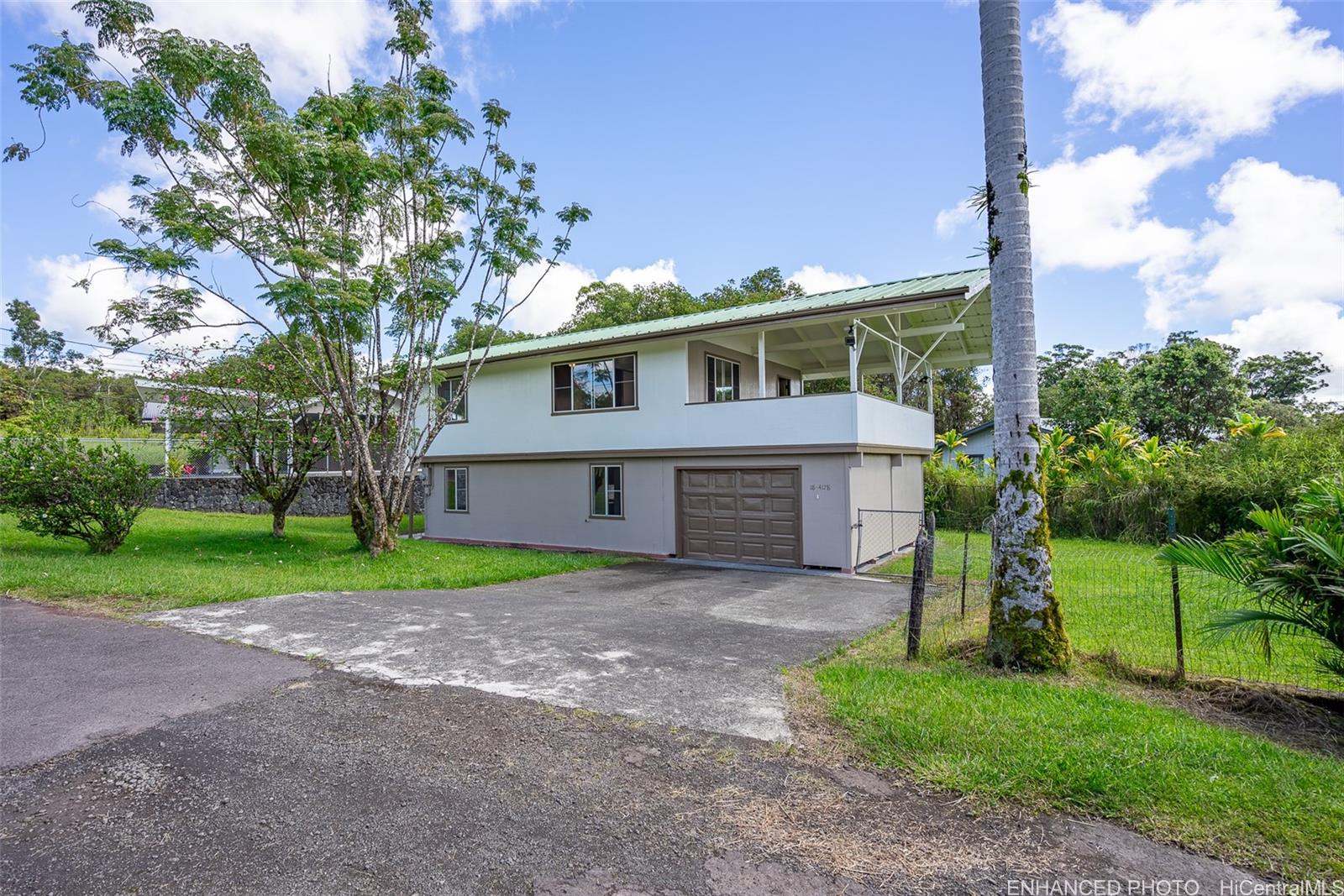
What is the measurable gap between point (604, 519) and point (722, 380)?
14.3 feet

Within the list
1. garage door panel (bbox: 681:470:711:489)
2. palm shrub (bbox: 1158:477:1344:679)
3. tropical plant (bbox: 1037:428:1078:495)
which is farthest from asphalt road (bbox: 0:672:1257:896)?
tropical plant (bbox: 1037:428:1078:495)

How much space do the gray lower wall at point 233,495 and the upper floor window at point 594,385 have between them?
477 inches

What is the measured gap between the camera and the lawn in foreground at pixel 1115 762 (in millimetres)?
2943

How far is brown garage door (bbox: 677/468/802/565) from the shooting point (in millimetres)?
12758

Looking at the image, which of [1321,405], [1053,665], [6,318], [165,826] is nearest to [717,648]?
[1053,665]

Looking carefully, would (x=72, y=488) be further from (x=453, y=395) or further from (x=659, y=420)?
(x=659, y=420)

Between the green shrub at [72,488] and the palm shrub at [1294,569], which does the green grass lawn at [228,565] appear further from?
the palm shrub at [1294,569]

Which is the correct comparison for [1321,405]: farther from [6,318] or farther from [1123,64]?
[6,318]

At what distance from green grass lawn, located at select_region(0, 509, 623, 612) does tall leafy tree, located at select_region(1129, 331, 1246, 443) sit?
85.0ft

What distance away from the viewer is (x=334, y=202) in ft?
41.3

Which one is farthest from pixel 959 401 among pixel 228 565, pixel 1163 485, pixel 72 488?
pixel 72 488

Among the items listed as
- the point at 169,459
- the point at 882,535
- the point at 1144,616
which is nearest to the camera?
the point at 1144,616

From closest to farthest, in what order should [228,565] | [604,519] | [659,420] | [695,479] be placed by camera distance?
[228,565], [695,479], [659,420], [604,519]

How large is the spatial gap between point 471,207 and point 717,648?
1087 centimetres
